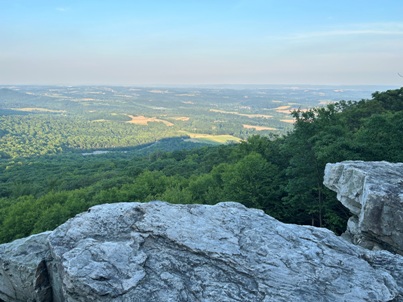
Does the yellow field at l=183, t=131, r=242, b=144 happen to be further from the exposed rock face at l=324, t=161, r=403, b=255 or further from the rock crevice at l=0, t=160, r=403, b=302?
the rock crevice at l=0, t=160, r=403, b=302

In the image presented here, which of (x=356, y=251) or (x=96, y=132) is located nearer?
(x=356, y=251)

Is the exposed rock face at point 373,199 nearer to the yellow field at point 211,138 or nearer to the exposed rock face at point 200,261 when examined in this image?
the exposed rock face at point 200,261

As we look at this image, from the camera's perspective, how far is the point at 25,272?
9.23 meters

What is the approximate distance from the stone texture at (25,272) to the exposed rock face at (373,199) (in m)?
10.6

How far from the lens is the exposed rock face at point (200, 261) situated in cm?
700

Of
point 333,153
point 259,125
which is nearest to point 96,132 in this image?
point 259,125

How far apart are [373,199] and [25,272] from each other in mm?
11330

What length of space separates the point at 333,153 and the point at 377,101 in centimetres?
2378

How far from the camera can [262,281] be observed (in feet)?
23.4

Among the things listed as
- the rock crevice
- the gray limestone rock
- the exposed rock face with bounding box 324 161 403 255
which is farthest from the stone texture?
the exposed rock face with bounding box 324 161 403 255

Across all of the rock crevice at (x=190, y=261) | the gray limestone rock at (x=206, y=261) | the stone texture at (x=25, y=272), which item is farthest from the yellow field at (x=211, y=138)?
the gray limestone rock at (x=206, y=261)

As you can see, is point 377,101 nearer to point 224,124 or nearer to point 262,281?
point 262,281

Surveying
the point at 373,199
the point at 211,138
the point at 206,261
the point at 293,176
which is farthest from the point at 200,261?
the point at 211,138

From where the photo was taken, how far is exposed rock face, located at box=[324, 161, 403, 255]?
10.3 metres
